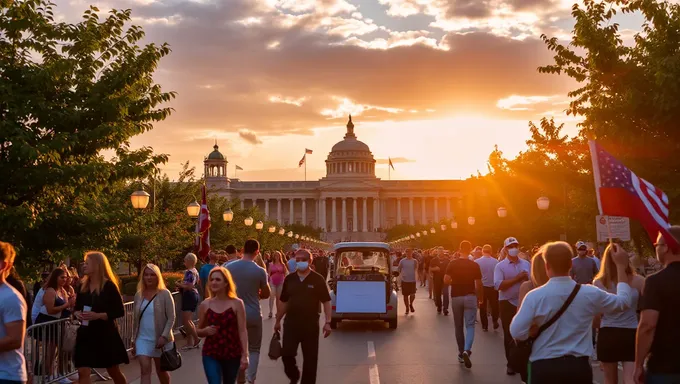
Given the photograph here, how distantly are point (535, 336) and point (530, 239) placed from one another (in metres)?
43.9

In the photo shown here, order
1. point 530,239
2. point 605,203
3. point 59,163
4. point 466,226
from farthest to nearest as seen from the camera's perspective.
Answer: point 466,226 → point 530,239 → point 59,163 → point 605,203

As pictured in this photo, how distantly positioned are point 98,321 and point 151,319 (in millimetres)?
768

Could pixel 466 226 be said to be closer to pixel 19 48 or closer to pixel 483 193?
pixel 483 193

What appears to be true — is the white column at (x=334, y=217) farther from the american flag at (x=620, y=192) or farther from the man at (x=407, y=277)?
the american flag at (x=620, y=192)

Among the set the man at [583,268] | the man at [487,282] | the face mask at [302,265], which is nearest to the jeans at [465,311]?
the man at [487,282]

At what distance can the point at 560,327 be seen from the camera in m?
6.07

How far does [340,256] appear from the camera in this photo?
21562 millimetres

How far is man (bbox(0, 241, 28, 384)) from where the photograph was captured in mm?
6387

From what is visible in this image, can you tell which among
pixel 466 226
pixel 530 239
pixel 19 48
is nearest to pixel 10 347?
pixel 19 48

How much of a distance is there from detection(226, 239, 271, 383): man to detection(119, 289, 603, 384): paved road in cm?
157

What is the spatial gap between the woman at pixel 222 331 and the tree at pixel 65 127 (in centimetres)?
618

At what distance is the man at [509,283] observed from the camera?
13359mm

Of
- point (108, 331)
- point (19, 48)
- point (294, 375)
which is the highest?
point (19, 48)

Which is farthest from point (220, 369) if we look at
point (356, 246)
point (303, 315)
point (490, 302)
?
point (356, 246)
